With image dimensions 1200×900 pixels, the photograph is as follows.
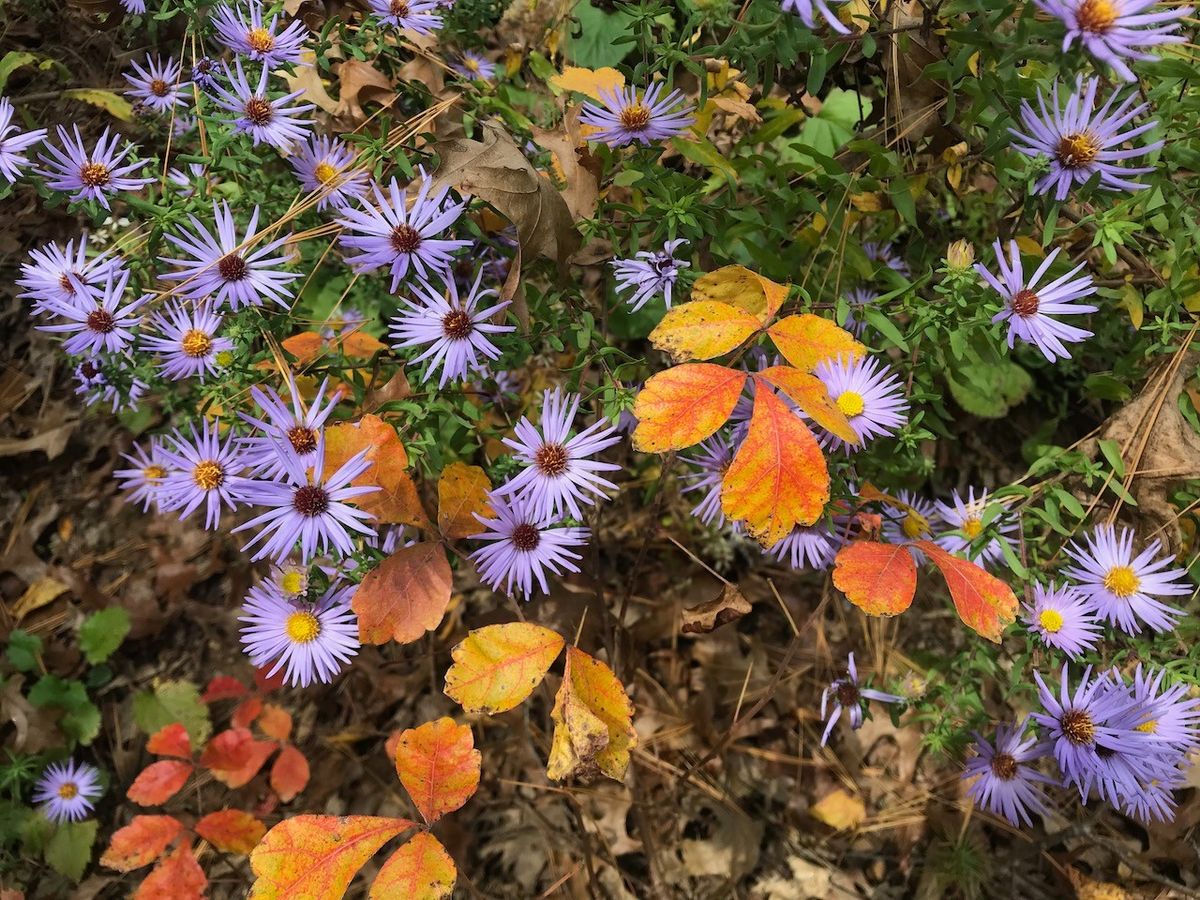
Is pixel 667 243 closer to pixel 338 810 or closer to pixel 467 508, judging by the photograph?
pixel 467 508

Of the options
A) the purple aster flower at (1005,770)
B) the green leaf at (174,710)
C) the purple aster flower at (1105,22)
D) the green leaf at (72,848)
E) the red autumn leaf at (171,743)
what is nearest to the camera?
the purple aster flower at (1105,22)

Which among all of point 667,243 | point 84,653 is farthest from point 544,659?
point 84,653

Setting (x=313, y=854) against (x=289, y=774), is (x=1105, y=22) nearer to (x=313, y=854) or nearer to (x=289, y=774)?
(x=313, y=854)

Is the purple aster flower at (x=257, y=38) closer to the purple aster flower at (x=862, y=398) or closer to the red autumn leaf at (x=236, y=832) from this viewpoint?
the purple aster flower at (x=862, y=398)

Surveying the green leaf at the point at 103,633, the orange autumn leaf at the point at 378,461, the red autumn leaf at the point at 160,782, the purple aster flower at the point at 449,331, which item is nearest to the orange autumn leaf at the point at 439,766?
the orange autumn leaf at the point at 378,461

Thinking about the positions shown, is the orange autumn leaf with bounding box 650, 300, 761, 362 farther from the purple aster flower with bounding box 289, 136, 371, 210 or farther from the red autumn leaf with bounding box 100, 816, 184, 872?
the red autumn leaf with bounding box 100, 816, 184, 872

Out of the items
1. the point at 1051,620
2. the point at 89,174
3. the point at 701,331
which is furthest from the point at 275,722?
the point at 1051,620
